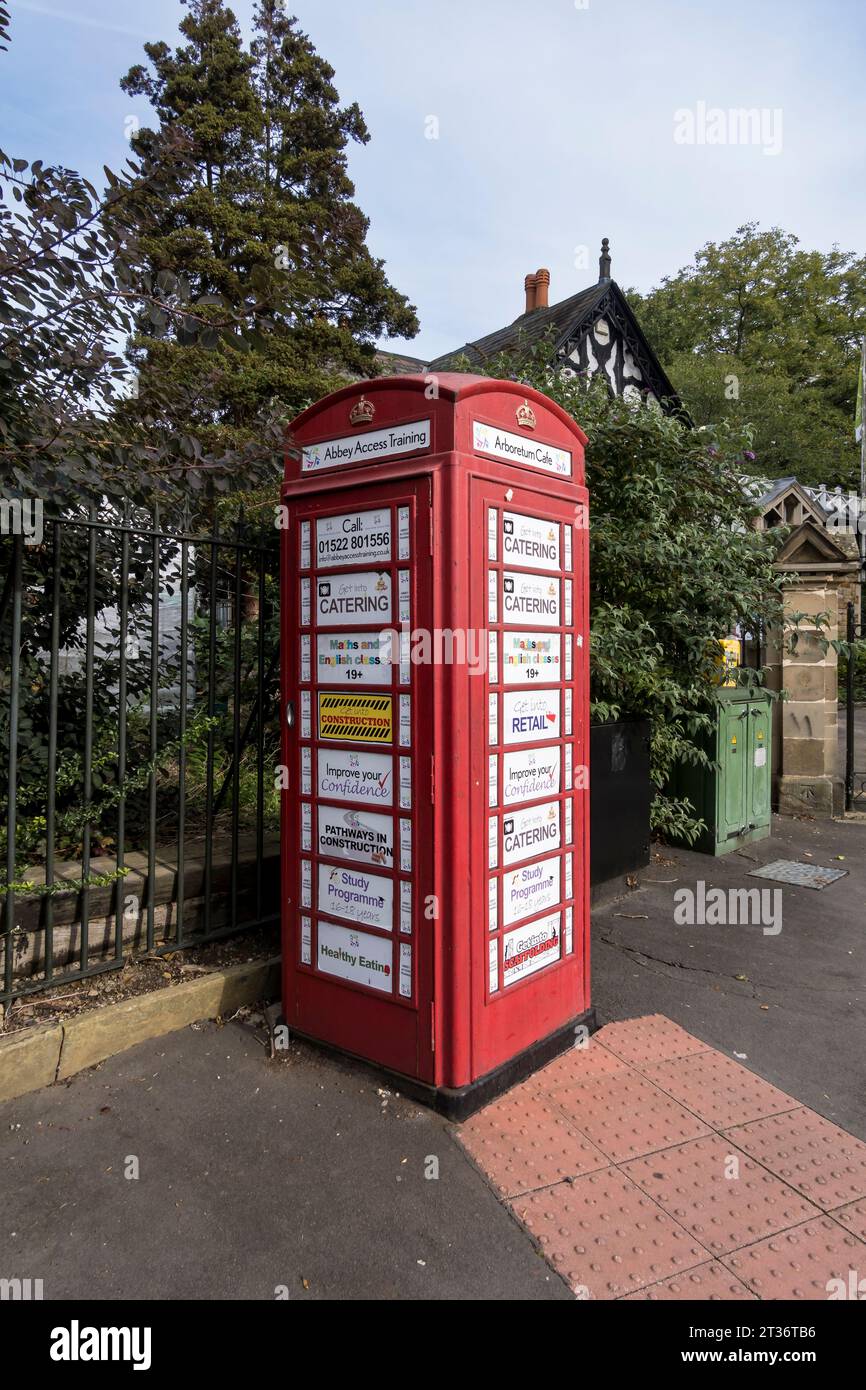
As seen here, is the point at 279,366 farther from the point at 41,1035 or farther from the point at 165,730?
the point at 41,1035

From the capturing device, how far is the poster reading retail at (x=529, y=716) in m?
3.16

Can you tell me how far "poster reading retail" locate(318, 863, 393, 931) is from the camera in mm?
3096

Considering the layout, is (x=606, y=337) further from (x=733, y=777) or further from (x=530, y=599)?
(x=530, y=599)

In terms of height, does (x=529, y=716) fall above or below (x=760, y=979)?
above

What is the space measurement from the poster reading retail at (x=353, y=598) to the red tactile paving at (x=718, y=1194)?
2.23m

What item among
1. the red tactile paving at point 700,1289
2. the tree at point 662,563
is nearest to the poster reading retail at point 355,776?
the red tactile paving at point 700,1289

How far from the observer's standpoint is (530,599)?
3258 millimetres

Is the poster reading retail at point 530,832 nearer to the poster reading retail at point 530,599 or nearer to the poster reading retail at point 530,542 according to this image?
the poster reading retail at point 530,599

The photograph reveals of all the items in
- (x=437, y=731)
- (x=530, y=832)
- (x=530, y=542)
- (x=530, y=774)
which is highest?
(x=530, y=542)

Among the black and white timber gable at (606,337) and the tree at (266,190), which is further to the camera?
the black and white timber gable at (606,337)

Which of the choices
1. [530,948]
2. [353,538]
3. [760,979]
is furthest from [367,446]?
[760,979]

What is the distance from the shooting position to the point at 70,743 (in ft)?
13.6

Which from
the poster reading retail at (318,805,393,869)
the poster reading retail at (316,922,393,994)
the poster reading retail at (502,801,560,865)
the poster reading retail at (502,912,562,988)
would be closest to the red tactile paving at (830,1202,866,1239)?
the poster reading retail at (502,912,562,988)

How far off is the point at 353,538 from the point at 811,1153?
9.58 ft
